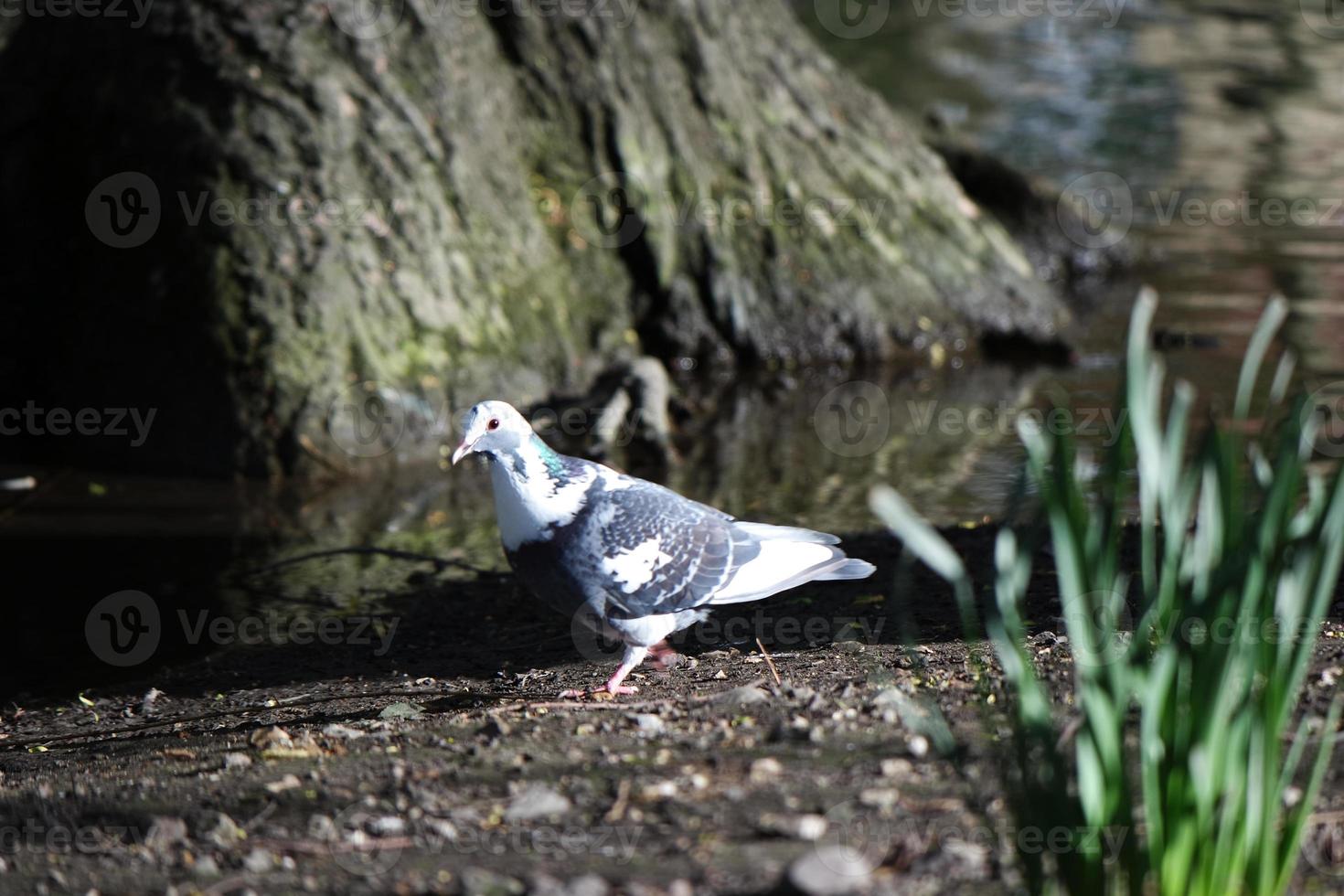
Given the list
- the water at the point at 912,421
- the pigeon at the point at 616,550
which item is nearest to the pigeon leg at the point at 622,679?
the pigeon at the point at 616,550

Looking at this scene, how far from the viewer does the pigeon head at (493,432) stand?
4.16 metres

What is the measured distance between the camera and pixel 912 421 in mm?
8273

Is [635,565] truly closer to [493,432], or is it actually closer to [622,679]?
[622,679]

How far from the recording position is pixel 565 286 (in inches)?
349

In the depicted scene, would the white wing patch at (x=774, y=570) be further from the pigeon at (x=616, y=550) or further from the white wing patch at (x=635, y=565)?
the white wing patch at (x=635, y=565)

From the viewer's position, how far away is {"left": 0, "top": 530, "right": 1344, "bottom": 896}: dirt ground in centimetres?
266

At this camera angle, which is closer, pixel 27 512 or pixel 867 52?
pixel 27 512

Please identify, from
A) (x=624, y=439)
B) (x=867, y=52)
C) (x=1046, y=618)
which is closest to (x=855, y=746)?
(x=1046, y=618)

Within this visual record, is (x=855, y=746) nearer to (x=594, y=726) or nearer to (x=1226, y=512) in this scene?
(x=594, y=726)

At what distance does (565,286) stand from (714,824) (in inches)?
251

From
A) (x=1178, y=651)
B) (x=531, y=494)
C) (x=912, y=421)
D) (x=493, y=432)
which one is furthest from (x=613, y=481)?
(x=912, y=421)

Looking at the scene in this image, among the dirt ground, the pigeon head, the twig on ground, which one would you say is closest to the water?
the dirt ground

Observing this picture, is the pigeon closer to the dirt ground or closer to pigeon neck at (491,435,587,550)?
pigeon neck at (491,435,587,550)

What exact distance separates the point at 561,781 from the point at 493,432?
1396mm
